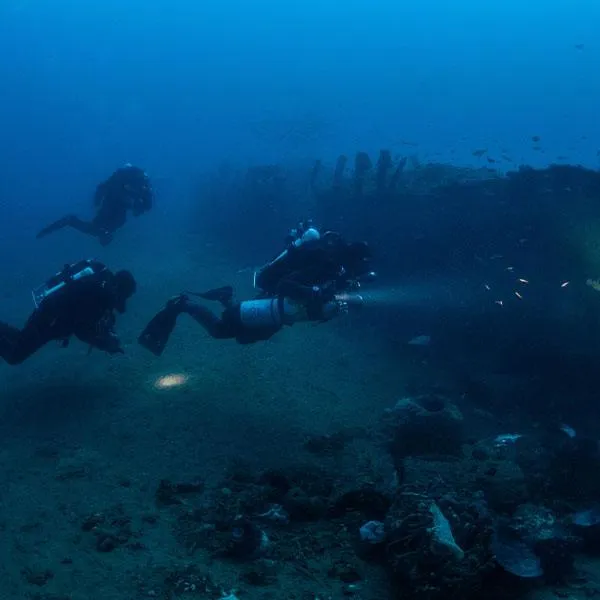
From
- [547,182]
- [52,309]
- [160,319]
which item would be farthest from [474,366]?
[52,309]

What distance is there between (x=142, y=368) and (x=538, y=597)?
26.3 ft


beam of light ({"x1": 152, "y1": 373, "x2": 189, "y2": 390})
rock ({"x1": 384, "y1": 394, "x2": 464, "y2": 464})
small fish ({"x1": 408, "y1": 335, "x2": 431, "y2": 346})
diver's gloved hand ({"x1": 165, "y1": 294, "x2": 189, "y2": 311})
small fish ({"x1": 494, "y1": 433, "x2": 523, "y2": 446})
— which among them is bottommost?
small fish ({"x1": 494, "y1": 433, "x2": 523, "y2": 446})

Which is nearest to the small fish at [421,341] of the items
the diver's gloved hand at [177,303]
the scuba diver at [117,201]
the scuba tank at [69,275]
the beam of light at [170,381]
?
the beam of light at [170,381]

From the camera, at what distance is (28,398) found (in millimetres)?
8883

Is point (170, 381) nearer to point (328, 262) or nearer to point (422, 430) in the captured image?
point (328, 262)

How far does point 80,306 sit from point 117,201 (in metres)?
7.79

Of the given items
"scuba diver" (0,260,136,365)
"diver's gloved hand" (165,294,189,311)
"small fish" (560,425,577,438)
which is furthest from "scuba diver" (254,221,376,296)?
"small fish" (560,425,577,438)

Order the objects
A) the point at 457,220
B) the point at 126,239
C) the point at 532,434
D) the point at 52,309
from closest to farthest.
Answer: the point at 52,309, the point at 532,434, the point at 457,220, the point at 126,239

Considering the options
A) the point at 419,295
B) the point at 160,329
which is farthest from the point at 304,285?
the point at 419,295

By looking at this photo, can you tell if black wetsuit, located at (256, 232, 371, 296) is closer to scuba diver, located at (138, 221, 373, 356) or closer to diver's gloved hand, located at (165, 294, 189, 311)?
scuba diver, located at (138, 221, 373, 356)

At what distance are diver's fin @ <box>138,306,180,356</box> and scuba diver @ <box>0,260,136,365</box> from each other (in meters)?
0.68

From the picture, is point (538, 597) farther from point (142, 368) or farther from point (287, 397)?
point (142, 368)

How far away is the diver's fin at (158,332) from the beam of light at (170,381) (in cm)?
67

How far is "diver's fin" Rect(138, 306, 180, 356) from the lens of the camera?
899cm
